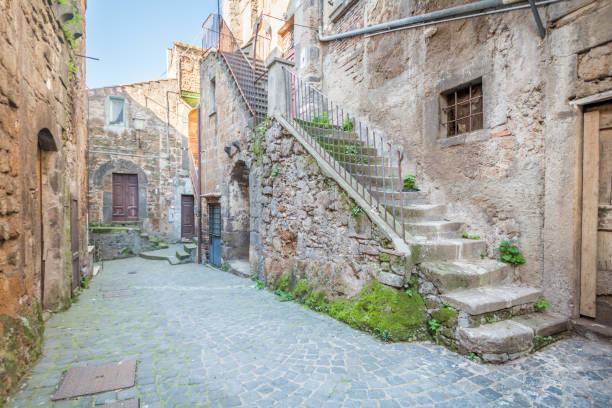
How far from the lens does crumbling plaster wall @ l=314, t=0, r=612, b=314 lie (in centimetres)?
314

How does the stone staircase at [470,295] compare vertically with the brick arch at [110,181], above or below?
below

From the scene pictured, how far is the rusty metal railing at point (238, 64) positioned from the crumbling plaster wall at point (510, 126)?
360 centimetres

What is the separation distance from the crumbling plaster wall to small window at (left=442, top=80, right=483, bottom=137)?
135 mm

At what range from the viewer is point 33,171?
128 inches

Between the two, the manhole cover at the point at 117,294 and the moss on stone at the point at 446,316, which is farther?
the manhole cover at the point at 117,294

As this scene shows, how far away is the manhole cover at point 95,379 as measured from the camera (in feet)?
8.07

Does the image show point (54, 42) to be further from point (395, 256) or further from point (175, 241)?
point (175, 241)

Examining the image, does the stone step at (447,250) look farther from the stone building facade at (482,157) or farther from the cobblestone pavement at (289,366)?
the cobblestone pavement at (289,366)

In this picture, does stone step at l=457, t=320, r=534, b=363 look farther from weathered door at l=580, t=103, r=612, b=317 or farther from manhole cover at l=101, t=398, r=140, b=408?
manhole cover at l=101, t=398, r=140, b=408

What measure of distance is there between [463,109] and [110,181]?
13677 mm

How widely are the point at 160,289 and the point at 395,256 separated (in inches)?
200

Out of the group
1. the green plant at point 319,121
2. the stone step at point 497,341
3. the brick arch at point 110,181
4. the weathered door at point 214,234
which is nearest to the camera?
the stone step at point 497,341

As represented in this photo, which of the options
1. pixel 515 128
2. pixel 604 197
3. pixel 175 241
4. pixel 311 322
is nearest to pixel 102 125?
pixel 175 241

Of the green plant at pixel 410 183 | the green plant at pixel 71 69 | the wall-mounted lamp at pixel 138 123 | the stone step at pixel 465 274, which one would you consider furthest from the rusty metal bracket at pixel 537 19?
the wall-mounted lamp at pixel 138 123
